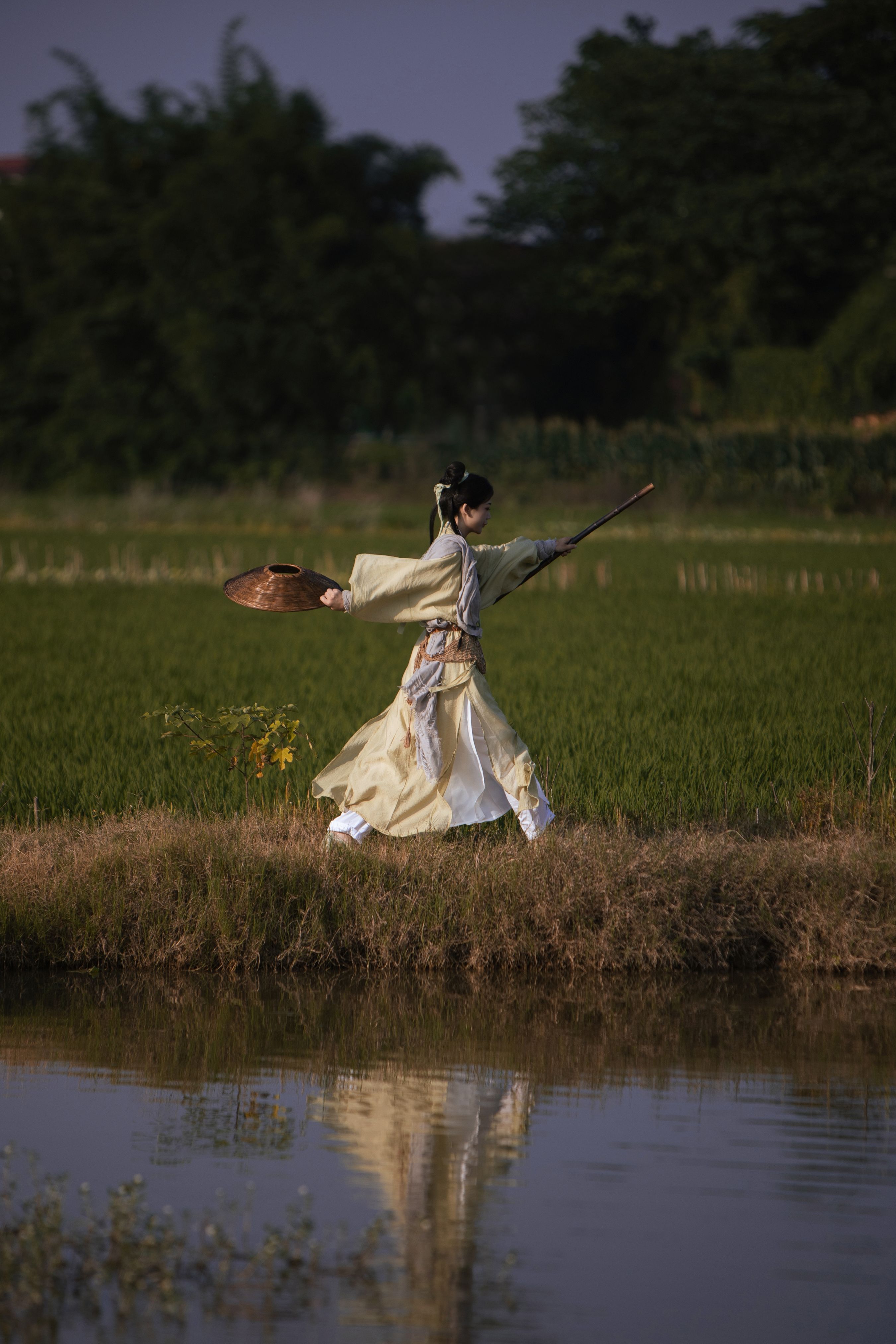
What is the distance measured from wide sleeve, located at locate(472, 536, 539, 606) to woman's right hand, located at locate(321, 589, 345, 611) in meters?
0.47

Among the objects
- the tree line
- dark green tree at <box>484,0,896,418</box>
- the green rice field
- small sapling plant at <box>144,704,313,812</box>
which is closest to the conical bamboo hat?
small sapling plant at <box>144,704,313,812</box>

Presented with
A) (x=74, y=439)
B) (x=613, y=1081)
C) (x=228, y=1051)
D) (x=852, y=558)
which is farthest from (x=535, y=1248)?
(x=74, y=439)

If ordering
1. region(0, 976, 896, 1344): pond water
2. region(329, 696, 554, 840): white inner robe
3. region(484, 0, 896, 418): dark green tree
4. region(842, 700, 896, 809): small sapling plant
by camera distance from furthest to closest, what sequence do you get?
region(484, 0, 896, 418): dark green tree < region(842, 700, 896, 809): small sapling plant < region(329, 696, 554, 840): white inner robe < region(0, 976, 896, 1344): pond water

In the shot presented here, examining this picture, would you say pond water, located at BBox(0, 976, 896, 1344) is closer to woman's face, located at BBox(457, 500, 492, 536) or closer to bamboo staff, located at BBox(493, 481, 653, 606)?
bamboo staff, located at BBox(493, 481, 653, 606)

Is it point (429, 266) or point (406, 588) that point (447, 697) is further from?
point (429, 266)

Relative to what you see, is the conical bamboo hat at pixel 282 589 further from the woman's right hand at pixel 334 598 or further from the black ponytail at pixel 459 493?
the black ponytail at pixel 459 493

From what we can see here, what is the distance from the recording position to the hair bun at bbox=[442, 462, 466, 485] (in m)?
4.99

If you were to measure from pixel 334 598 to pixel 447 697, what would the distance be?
0.52 metres

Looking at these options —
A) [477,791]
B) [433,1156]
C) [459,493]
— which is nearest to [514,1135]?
[433,1156]

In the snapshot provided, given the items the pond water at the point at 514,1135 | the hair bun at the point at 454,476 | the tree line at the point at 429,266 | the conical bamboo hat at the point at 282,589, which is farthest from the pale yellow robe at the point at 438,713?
the tree line at the point at 429,266

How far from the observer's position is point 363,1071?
415 cm

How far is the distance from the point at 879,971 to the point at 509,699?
409 cm

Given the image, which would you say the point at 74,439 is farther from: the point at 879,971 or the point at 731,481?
the point at 879,971

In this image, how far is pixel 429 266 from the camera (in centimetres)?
3803
